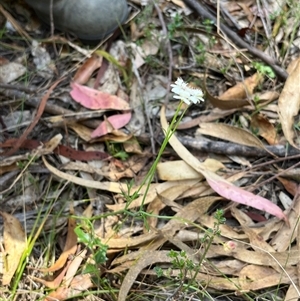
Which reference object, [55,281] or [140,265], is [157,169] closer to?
[140,265]

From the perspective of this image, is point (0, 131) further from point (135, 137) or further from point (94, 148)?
point (135, 137)

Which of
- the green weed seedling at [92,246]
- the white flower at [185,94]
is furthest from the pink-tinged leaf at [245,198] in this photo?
the white flower at [185,94]

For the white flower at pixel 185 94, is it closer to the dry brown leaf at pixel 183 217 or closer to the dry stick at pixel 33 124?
the dry brown leaf at pixel 183 217

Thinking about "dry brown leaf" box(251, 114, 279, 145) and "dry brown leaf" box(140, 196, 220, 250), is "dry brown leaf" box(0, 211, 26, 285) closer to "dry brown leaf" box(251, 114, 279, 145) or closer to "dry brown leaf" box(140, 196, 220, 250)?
"dry brown leaf" box(140, 196, 220, 250)

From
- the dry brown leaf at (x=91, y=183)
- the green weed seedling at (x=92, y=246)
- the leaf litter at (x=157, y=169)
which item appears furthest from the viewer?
the dry brown leaf at (x=91, y=183)

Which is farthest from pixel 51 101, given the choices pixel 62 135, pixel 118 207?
pixel 118 207

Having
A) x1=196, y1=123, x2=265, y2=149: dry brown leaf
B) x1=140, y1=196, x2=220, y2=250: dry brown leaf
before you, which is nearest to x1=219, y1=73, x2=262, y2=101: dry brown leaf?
x1=196, y1=123, x2=265, y2=149: dry brown leaf

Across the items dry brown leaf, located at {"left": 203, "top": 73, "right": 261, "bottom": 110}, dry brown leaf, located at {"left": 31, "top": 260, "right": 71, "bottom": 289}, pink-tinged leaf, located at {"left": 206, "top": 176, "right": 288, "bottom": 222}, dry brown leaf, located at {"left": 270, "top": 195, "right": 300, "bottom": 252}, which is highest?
dry brown leaf, located at {"left": 203, "top": 73, "right": 261, "bottom": 110}
